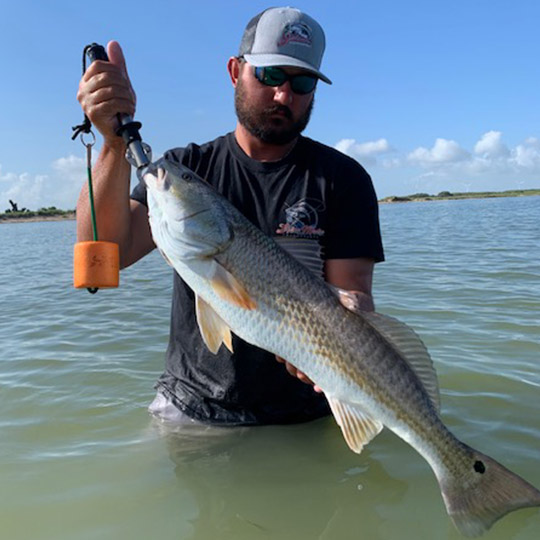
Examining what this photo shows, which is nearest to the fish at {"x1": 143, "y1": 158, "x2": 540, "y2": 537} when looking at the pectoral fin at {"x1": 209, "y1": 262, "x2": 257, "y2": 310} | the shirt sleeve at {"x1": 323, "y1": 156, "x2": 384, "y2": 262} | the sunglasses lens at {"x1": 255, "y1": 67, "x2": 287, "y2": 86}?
the pectoral fin at {"x1": 209, "y1": 262, "x2": 257, "y2": 310}

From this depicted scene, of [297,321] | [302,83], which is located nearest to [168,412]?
[297,321]

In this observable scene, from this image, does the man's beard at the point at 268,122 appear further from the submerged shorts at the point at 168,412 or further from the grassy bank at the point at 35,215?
the grassy bank at the point at 35,215

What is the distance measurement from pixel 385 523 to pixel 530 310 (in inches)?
250

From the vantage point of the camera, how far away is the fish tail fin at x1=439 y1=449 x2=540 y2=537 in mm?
2754

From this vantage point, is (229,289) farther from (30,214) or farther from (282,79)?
(30,214)

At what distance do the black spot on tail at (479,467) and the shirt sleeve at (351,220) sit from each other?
1.53 m

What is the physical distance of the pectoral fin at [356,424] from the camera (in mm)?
2990

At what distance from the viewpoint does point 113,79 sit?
3.04 metres

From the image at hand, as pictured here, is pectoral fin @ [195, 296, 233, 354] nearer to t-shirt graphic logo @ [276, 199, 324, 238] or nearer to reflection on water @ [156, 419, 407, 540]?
t-shirt graphic logo @ [276, 199, 324, 238]

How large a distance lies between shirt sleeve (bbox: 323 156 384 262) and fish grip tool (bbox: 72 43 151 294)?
1.39 meters

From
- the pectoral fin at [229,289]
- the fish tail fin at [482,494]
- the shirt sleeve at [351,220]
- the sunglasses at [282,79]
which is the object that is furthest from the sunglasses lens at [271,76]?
the fish tail fin at [482,494]

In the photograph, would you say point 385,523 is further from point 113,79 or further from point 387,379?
point 113,79

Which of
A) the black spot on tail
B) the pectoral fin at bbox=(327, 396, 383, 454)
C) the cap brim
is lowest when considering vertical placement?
the black spot on tail

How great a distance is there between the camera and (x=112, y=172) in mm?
3420
